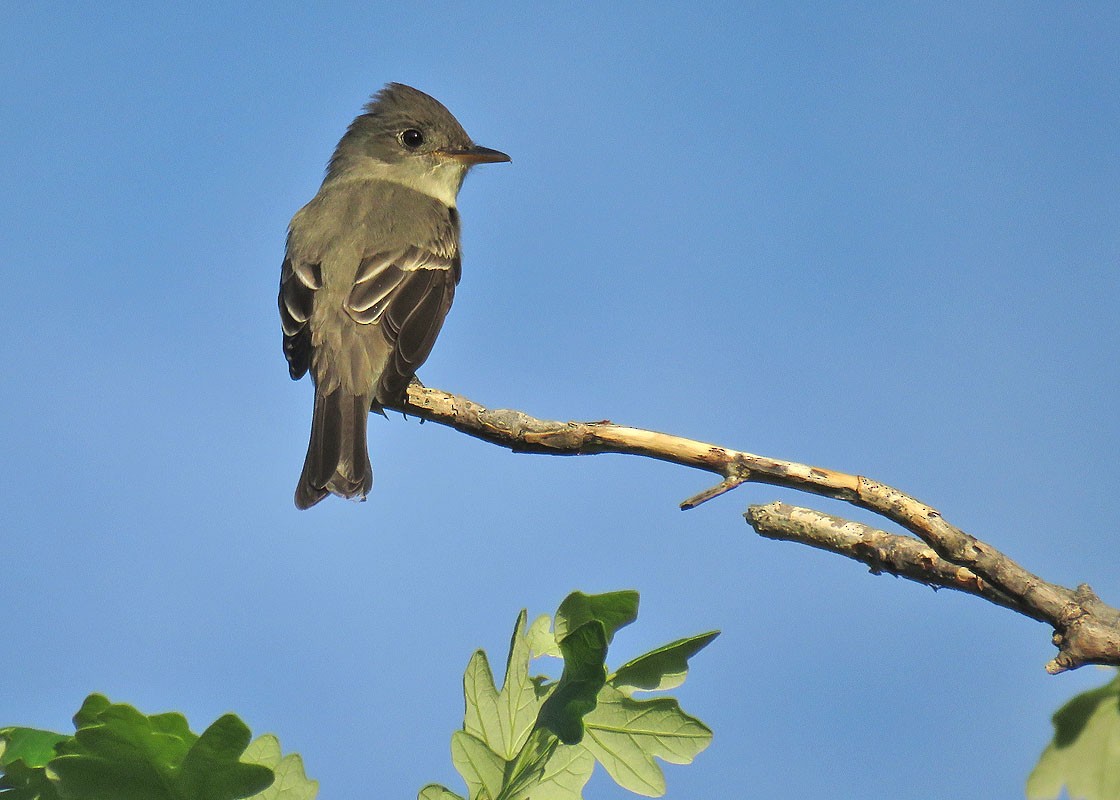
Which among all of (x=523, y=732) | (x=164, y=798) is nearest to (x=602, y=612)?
(x=523, y=732)

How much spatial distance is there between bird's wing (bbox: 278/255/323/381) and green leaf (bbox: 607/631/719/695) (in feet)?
19.7

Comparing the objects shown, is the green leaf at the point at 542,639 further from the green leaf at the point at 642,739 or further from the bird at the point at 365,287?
the bird at the point at 365,287

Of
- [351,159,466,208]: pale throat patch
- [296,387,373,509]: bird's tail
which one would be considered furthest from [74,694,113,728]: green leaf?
[351,159,466,208]: pale throat patch

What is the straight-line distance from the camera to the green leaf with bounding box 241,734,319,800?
4.39 feet

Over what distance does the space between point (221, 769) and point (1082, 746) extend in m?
0.88

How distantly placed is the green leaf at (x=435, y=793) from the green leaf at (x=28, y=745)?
0.42m

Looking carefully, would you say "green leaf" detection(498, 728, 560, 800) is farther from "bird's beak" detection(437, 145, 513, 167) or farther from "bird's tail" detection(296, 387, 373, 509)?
"bird's beak" detection(437, 145, 513, 167)

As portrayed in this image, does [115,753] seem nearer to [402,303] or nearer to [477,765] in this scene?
[477,765]

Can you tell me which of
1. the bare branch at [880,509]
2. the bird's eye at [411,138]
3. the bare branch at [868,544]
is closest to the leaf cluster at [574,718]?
the bare branch at [880,509]

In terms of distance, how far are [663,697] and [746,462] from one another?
2.86 metres

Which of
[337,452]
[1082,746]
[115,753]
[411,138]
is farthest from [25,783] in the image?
[411,138]

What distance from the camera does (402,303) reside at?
285 inches

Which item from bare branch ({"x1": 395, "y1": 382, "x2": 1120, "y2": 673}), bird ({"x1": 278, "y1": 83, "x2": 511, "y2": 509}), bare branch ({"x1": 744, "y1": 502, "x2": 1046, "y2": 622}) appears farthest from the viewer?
bird ({"x1": 278, "y1": 83, "x2": 511, "y2": 509})

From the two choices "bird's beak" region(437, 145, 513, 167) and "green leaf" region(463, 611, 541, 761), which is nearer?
"green leaf" region(463, 611, 541, 761)
